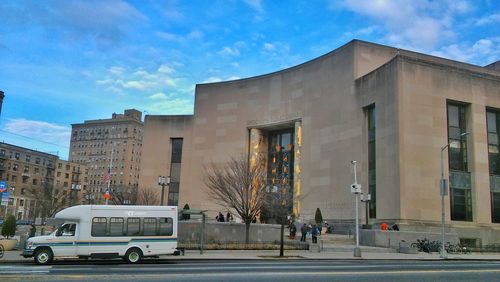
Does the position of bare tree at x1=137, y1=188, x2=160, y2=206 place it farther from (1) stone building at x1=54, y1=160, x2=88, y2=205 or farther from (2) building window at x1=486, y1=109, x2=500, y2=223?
(1) stone building at x1=54, y1=160, x2=88, y2=205

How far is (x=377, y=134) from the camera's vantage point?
4800 cm

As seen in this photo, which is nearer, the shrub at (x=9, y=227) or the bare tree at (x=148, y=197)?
the shrub at (x=9, y=227)

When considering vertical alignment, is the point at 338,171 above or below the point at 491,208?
above

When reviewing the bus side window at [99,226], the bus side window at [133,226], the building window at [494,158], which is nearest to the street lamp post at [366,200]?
the building window at [494,158]

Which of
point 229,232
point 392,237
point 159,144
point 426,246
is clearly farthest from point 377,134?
point 159,144

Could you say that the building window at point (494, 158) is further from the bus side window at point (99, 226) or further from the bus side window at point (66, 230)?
the bus side window at point (66, 230)

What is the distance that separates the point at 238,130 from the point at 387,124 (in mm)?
26830

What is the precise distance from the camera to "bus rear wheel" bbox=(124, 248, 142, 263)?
23.9m

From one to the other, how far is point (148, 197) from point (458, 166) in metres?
41.6

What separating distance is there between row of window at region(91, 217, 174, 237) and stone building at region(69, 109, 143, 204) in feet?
434

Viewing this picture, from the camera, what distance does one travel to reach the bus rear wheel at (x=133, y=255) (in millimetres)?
23938

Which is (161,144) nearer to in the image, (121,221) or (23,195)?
(121,221)

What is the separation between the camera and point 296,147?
199 feet

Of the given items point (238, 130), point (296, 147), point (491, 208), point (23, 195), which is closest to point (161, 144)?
point (238, 130)
